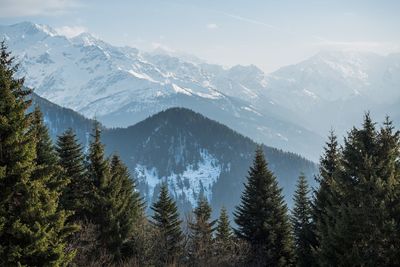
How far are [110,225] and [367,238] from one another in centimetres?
2261

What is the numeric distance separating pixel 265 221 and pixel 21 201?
99.9 ft

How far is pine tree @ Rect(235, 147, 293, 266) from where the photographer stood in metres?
48.4

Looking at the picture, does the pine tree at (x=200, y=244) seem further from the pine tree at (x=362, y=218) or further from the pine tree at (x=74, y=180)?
the pine tree at (x=362, y=218)

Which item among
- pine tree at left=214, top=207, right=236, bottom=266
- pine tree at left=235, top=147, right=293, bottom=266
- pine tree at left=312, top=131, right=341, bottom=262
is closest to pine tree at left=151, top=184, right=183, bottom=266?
pine tree at left=214, top=207, right=236, bottom=266

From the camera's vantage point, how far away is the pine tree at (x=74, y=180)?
4176 centimetres

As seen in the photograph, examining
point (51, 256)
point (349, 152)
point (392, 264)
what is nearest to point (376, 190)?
point (392, 264)

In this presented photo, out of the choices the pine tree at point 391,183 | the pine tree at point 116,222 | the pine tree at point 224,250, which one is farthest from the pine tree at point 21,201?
the pine tree at point 224,250

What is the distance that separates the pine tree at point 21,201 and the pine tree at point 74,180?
16.7m

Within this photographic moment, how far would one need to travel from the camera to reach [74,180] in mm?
45125

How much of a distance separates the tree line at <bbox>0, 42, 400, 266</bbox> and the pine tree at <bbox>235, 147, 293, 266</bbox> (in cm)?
10

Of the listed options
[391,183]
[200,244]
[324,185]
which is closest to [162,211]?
[200,244]

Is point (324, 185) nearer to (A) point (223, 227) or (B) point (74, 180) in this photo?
(B) point (74, 180)

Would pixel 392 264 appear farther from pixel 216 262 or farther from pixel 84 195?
pixel 84 195

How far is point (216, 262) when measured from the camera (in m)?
45.4
